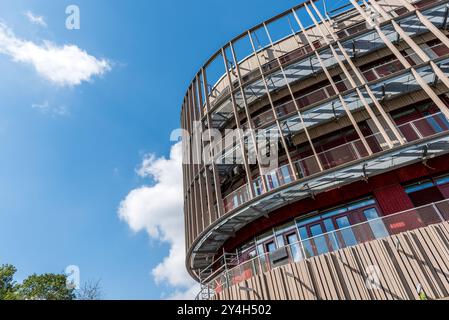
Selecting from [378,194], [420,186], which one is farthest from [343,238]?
[420,186]

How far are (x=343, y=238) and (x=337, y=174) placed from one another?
3.41 meters

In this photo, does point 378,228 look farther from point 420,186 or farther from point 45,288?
point 45,288

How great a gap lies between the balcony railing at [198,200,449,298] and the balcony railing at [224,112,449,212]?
3312 millimetres

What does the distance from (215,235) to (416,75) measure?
45.8ft

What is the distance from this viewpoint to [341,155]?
1377cm

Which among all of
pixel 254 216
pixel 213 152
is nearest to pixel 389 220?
pixel 254 216

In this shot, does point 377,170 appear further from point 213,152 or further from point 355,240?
point 213,152

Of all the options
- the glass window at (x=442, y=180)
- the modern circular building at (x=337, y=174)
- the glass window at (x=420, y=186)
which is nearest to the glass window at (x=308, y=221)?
the modern circular building at (x=337, y=174)

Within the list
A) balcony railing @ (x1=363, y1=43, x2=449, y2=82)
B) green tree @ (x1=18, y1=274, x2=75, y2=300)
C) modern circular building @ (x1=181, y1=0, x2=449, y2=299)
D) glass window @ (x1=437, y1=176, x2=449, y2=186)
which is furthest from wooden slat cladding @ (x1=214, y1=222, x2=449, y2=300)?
green tree @ (x1=18, y1=274, x2=75, y2=300)

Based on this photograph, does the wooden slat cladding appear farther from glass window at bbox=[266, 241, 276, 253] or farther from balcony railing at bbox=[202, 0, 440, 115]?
balcony railing at bbox=[202, 0, 440, 115]

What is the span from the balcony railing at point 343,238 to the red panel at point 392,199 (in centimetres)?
240
